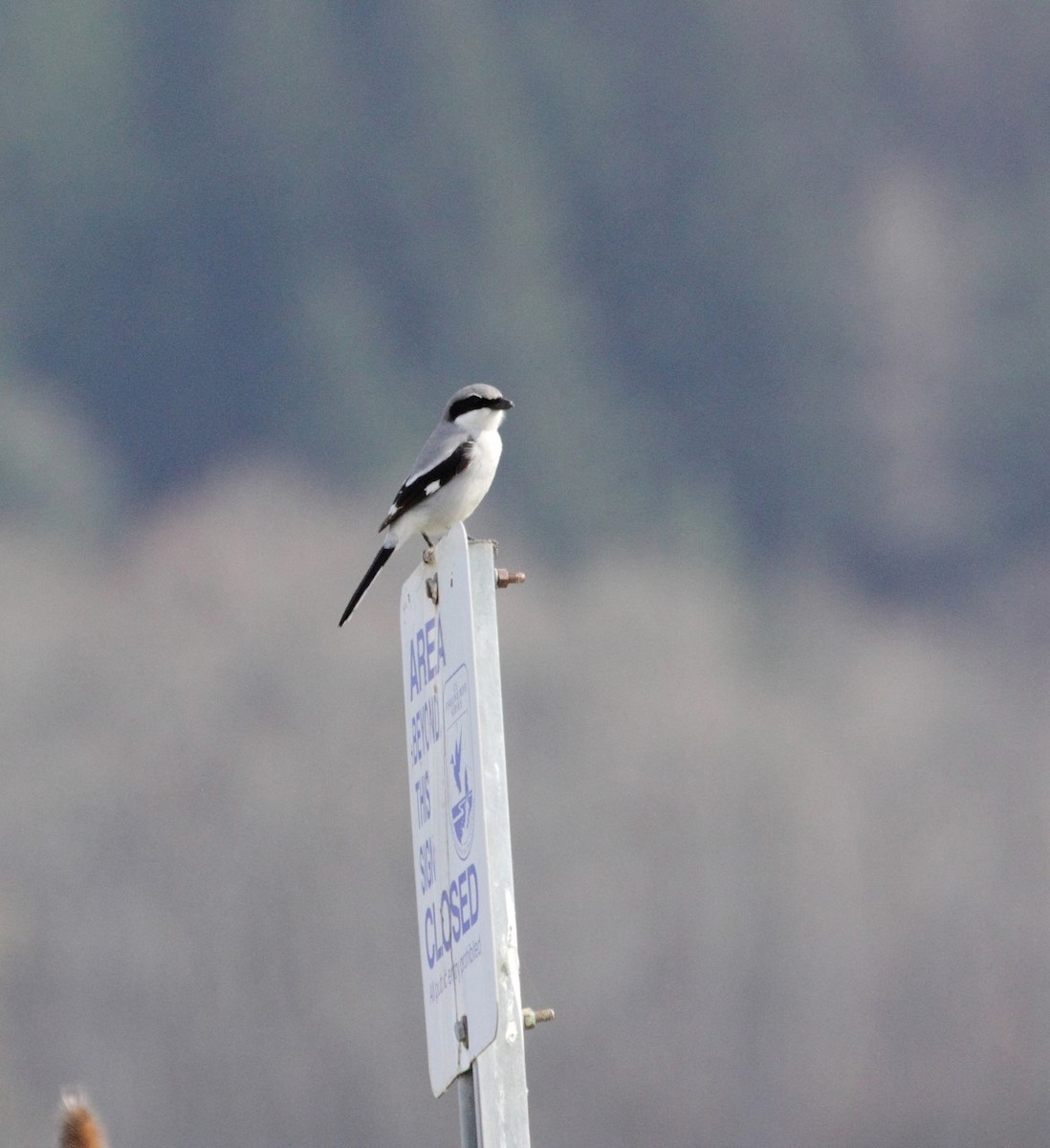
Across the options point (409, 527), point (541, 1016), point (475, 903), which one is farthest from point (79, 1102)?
point (409, 527)

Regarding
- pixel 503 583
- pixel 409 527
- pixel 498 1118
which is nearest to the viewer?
pixel 498 1118

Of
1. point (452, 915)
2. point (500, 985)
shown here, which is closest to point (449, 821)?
point (452, 915)

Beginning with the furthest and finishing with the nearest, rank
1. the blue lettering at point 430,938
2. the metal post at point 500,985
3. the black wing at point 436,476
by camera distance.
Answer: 1. the black wing at point 436,476
2. the blue lettering at point 430,938
3. the metal post at point 500,985

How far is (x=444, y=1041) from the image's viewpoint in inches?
92.5

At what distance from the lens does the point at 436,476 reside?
479cm

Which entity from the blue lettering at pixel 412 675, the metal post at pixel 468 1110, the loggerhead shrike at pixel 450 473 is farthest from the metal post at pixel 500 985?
the loggerhead shrike at pixel 450 473

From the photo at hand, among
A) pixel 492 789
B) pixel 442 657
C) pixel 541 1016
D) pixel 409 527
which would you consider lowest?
pixel 541 1016

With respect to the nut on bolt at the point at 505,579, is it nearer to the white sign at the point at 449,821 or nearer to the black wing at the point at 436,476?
the white sign at the point at 449,821

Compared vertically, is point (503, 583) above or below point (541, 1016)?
above

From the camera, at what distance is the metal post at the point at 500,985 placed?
221cm

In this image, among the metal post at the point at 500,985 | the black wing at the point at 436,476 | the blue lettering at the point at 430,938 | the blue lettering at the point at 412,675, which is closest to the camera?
the metal post at the point at 500,985

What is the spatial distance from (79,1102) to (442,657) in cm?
114

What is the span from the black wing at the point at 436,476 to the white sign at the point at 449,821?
214cm

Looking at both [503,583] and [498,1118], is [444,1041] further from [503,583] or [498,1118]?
[503,583]
